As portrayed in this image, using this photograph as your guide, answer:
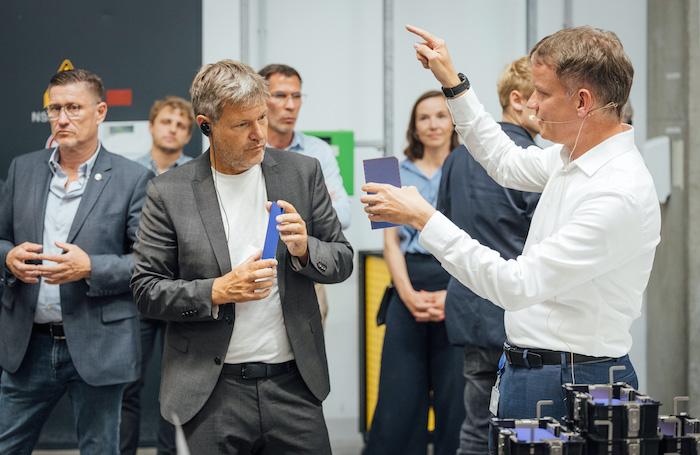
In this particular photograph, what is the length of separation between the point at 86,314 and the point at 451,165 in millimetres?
1432

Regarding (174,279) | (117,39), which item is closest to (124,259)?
(174,279)

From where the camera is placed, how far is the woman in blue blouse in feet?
13.9

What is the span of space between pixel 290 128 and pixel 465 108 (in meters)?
1.90

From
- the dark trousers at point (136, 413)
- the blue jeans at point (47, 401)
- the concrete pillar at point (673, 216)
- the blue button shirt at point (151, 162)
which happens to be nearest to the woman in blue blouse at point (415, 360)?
the dark trousers at point (136, 413)

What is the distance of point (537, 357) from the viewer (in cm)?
238

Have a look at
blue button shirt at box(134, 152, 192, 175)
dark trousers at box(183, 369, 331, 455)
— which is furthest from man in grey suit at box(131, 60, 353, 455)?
blue button shirt at box(134, 152, 192, 175)

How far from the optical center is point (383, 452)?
14.7ft

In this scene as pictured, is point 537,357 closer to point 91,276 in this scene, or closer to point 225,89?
point 225,89

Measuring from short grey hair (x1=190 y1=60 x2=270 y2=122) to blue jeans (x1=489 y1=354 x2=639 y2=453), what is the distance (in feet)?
3.27

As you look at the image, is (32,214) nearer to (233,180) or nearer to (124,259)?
(124,259)

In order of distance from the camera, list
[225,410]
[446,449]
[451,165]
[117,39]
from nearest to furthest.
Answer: [225,410], [451,165], [446,449], [117,39]

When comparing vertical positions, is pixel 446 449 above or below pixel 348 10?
below

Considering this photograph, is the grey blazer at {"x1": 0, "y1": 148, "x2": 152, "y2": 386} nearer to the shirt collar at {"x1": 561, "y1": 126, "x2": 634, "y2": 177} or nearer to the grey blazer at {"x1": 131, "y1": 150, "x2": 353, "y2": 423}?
the grey blazer at {"x1": 131, "y1": 150, "x2": 353, "y2": 423}

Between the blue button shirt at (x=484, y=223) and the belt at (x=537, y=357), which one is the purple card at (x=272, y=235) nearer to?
the belt at (x=537, y=357)
